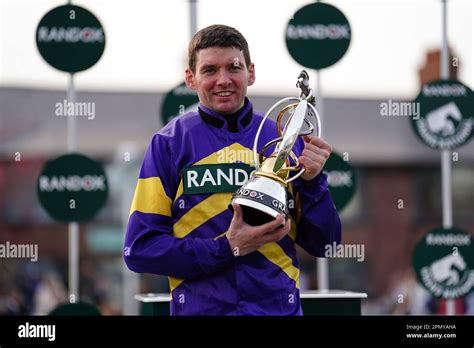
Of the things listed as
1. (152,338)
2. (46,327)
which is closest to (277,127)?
(152,338)

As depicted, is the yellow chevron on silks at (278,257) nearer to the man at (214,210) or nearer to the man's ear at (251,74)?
the man at (214,210)

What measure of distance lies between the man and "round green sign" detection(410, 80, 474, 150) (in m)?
3.01

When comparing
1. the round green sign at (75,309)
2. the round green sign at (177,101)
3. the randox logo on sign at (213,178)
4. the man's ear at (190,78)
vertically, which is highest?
the round green sign at (177,101)

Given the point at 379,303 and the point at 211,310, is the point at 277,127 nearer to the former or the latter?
the point at 211,310

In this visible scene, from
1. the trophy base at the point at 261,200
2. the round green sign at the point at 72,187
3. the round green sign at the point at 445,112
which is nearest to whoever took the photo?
the trophy base at the point at 261,200

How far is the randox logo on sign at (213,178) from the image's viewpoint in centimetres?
189

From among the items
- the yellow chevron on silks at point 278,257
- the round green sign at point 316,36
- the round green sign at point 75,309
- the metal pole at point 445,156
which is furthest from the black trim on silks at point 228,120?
the metal pole at point 445,156

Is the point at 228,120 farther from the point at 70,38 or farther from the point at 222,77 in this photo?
the point at 70,38

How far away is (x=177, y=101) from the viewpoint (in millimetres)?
4465

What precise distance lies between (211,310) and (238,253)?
0.13m

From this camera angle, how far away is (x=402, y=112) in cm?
434

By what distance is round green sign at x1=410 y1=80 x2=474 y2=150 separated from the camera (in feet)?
15.8

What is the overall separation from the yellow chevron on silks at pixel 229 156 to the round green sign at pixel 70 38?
2.54 m

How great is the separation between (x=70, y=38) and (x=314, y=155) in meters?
2.74
